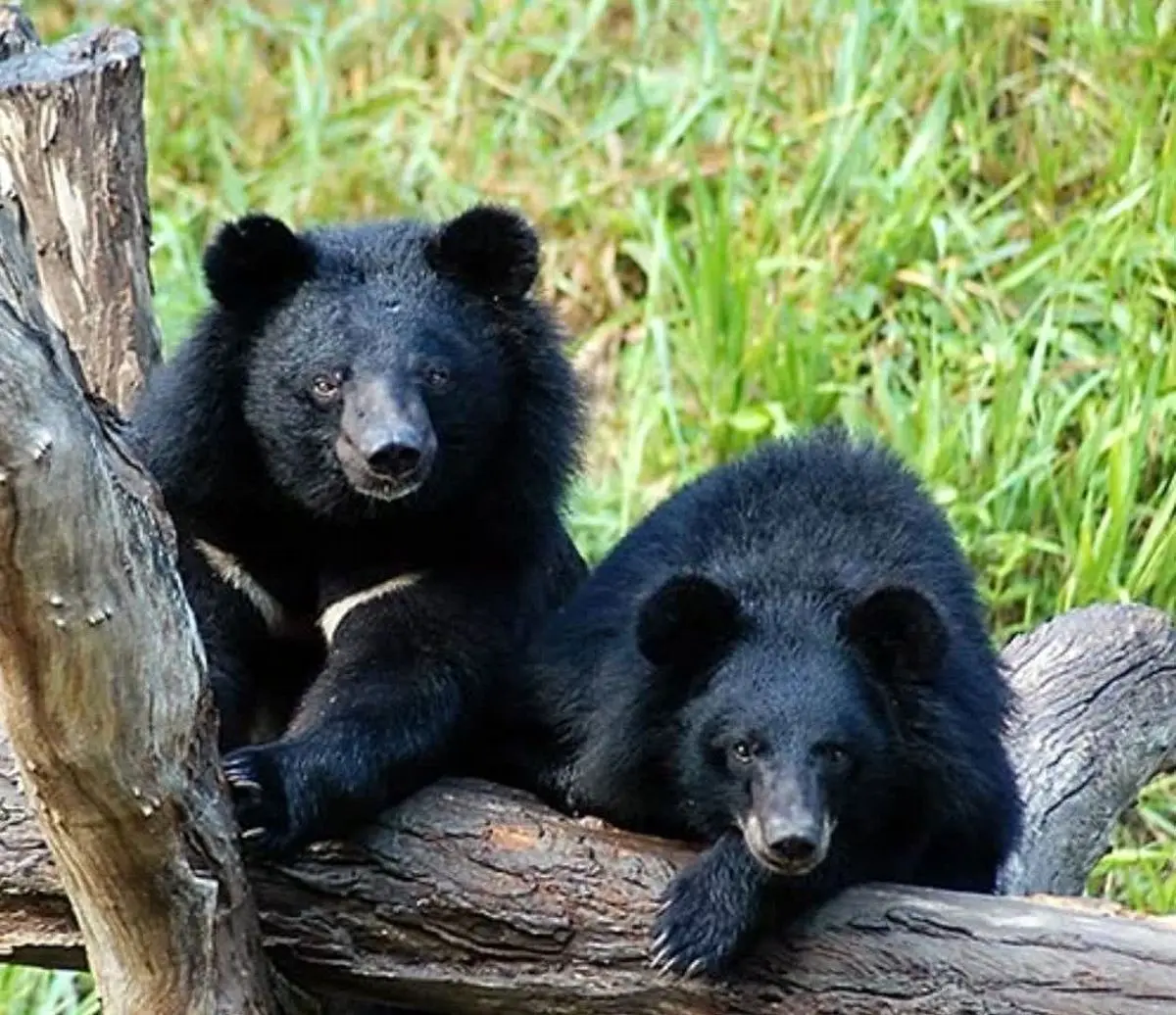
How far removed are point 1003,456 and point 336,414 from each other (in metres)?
3.31

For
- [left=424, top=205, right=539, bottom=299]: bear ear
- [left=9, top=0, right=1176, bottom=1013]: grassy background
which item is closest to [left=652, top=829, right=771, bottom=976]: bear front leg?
[left=424, top=205, right=539, bottom=299]: bear ear

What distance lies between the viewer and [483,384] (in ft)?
14.0

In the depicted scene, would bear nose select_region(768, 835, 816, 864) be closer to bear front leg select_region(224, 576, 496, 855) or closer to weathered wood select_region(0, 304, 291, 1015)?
bear front leg select_region(224, 576, 496, 855)

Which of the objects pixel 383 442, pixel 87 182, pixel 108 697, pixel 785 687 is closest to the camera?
pixel 108 697

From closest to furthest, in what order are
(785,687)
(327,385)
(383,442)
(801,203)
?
(785,687), (383,442), (327,385), (801,203)

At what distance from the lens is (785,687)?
12.6 ft

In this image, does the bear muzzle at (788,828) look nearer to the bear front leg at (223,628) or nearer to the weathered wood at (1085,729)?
the bear front leg at (223,628)

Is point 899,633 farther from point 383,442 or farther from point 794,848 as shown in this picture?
point 383,442

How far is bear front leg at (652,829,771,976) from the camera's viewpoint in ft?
12.2

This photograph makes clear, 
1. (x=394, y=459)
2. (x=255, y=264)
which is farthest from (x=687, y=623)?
(x=255, y=264)

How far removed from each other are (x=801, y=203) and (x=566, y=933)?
174 inches

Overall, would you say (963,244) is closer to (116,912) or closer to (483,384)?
(483,384)

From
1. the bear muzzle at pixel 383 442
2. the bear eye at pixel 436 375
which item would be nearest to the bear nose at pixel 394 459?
the bear muzzle at pixel 383 442

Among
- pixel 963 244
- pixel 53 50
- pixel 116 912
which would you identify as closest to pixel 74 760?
pixel 116 912
